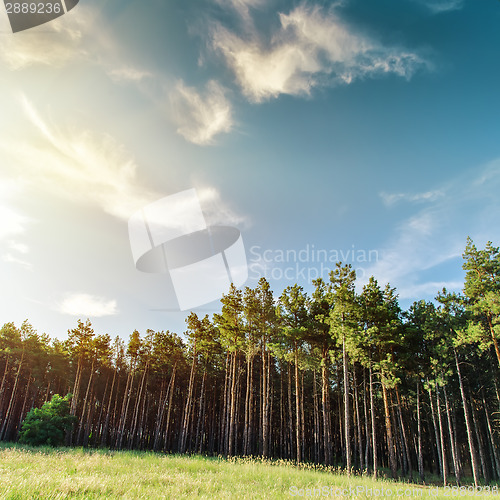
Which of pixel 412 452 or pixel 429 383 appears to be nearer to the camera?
pixel 429 383

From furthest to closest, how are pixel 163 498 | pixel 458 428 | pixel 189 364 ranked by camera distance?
pixel 189 364 < pixel 458 428 < pixel 163 498

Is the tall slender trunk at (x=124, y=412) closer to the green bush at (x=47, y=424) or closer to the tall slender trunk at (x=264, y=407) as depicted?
the green bush at (x=47, y=424)

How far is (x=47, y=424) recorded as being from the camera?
963 inches

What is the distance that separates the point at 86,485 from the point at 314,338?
65.8 ft

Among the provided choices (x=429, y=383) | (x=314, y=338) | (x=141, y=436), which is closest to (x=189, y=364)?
(x=141, y=436)

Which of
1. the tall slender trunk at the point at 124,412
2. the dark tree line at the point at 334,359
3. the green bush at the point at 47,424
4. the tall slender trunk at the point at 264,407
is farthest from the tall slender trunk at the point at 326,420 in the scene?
the tall slender trunk at the point at 124,412

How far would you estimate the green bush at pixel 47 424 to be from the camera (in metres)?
24.1

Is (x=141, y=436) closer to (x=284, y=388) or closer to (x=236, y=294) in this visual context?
(x=284, y=388)

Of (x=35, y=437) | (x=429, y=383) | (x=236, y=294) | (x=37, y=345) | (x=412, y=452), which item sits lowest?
(x=412, y=452)

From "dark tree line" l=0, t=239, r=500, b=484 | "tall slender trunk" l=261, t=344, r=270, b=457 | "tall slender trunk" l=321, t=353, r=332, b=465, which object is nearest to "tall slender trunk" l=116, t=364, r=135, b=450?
"dark tree line" l=0, t=239, r=500, b=484

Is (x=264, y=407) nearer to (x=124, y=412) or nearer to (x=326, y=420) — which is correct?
(x=326, y=420)

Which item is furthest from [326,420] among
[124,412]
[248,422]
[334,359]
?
[124,412]

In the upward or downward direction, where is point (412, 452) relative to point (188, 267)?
downward

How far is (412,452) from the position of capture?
139ft
